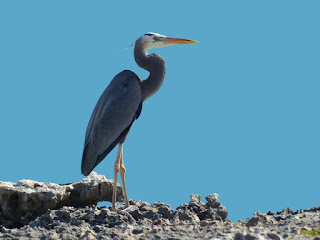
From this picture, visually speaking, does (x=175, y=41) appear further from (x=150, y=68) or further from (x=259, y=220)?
(x=259, y=220)

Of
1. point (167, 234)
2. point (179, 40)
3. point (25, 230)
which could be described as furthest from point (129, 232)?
point (179, 40)

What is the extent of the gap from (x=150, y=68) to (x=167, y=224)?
4.15 metres

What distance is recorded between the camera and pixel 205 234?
7996 mm

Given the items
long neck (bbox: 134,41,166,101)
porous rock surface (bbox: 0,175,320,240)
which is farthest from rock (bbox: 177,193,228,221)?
long neck (bbox: 134,41,166,101)

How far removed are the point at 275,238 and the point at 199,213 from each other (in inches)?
127

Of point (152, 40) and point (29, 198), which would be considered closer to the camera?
point (29, 198)

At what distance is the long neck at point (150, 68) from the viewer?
1192 centimetres

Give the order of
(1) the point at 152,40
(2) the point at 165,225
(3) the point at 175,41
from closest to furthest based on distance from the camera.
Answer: (2) the point at 165,225 < (1) the point at 152,40 < (3) the point at 175,41

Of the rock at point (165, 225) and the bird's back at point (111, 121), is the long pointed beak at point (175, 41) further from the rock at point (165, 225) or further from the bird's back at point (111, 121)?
the rock at point (165, 225)

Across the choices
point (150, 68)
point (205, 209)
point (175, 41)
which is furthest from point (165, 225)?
point (175, 41)

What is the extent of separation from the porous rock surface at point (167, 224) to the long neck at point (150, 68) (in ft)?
7.88

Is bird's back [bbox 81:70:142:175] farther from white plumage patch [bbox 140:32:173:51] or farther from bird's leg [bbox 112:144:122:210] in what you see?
white plumage patch [bbox 140:32:173:51]

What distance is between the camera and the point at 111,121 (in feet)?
37.1

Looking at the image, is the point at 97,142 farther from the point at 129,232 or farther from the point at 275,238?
the point at 275,238
